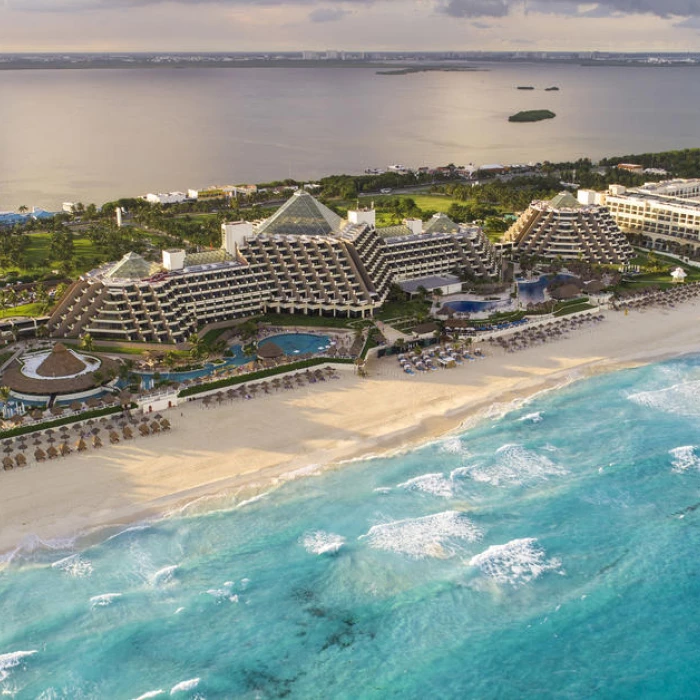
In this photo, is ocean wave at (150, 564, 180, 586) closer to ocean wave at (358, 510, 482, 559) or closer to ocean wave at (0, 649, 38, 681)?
ocean wave at (0, 649, 38, 681)

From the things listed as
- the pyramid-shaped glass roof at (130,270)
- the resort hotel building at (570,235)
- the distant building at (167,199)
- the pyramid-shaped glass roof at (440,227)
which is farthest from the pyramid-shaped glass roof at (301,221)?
the distant building at (167,199)

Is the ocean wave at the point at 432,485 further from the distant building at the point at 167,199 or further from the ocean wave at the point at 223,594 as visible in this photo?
the distant building at the point at 167,199

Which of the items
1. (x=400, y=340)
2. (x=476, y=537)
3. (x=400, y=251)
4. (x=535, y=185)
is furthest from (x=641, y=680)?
(x=535, y=185)

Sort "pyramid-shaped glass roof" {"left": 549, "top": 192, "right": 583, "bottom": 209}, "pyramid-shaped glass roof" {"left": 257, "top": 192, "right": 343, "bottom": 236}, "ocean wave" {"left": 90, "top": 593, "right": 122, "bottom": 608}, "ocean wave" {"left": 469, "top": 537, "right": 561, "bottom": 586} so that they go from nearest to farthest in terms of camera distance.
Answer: "ocean wave" {"left": 90, "top": 593, "right": 122, "bottom": 608} → "ocean wave" {"left": 469, "top": 537, "right": 561, "bottom": 586} → "pyramid-shaped glass roof" {"left": 257, "top": 192, "right": 343, "bottom": 236} → "pyramid-shaped glass roof" {"left": 549, "top": 192, "right": 583, "bottom": 209}

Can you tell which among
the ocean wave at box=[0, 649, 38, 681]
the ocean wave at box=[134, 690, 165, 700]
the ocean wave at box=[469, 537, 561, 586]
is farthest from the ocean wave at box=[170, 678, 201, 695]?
the ocean wave at box=[469, 537, 561, 586]

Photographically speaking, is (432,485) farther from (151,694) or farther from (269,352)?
(269,352)

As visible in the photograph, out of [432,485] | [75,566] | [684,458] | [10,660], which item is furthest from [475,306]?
[10,660]
